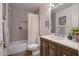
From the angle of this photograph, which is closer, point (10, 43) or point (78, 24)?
point (78, 24)

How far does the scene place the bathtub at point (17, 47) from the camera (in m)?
1.52

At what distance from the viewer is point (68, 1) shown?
1.49 metres

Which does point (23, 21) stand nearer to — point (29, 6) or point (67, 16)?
point (29, 6)

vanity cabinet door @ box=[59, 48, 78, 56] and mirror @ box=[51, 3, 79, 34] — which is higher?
mirror @ box=[51, 3, 79, 34]

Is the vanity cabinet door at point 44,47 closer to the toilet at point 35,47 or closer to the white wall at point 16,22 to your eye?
the toilet at point 35,47

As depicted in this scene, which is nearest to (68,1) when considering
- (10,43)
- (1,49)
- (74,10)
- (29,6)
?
(74,10)

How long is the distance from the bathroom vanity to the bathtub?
0.86 ft

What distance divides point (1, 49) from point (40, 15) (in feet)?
2.46

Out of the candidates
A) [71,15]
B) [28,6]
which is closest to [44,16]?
[28,6]

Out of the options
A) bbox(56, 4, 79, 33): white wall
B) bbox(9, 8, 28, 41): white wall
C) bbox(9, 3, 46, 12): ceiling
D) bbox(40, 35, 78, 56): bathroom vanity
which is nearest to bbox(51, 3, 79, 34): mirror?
bbox(56, 4, 79, 33): white wall

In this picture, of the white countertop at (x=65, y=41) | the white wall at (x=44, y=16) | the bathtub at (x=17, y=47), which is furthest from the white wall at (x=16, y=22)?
the white countertop at (x=65, y=41)

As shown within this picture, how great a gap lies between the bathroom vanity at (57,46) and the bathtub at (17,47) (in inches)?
10.3

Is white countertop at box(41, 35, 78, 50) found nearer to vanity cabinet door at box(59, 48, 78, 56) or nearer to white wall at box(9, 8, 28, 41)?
vanity cabinet door at box(59, 48, 78, 56)

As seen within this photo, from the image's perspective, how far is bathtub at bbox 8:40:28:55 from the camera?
1517 millimetres
